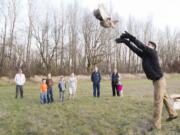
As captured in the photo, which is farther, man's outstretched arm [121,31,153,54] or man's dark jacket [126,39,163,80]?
man's dark jacket [126,39,163,80]

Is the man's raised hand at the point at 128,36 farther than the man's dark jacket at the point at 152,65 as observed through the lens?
No

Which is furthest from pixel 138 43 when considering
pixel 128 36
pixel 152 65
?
pixel 152 65

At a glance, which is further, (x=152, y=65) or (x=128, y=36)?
(x=152, y=65)

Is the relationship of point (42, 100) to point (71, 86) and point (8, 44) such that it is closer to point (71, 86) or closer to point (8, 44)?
point (71, 86)

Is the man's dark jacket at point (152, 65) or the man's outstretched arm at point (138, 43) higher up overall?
the man's outstretched arm at point (138, 43)

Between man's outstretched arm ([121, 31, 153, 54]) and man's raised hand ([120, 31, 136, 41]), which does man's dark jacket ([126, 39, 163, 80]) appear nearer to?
man's outstretched arm ([121, 31, 153, 54])

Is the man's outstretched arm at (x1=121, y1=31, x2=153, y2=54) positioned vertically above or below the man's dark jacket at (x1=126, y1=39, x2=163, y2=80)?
above

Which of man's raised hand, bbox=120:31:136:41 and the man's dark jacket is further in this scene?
the man's dark jacket

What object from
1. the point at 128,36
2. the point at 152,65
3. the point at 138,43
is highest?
the point at 128,36

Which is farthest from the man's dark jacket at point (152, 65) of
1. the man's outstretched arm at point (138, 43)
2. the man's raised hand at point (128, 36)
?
the man's raised hand at point (128, 36)

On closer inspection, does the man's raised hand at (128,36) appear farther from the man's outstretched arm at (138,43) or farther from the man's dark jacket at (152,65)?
the man's dark jacket at (152,65)

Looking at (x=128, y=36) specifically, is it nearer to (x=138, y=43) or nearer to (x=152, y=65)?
(x=138, y=43)

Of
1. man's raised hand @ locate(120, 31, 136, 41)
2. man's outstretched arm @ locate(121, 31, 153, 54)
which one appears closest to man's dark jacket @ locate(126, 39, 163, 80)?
man's outstretched arm @ locate(121, 31, 153, 54)

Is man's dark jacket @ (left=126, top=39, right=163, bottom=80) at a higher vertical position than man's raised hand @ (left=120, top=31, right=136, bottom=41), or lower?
lower
